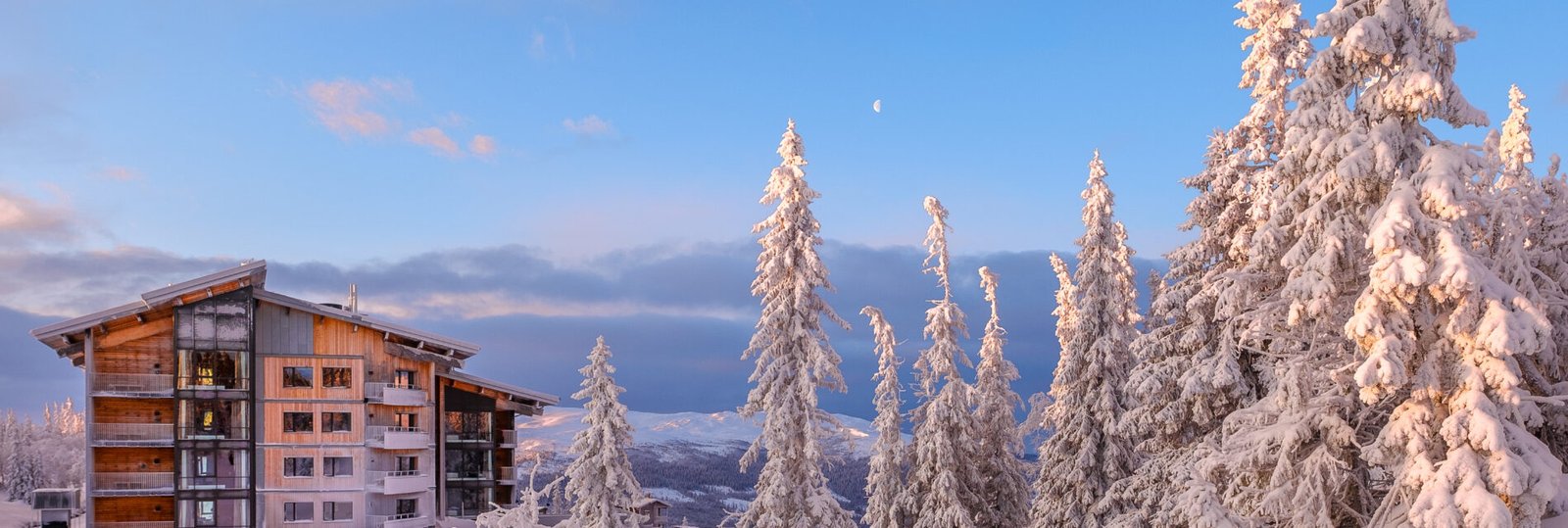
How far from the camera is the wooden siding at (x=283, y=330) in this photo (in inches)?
1796

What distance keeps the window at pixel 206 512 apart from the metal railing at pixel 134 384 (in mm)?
4720

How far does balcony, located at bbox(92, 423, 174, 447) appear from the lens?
1729 inches

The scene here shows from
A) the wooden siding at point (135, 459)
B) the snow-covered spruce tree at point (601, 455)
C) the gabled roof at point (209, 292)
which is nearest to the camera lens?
the snow-covered spruce tree at point (601, 455)

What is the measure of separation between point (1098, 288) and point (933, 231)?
635 cm

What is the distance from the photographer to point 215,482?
4478 centimetres

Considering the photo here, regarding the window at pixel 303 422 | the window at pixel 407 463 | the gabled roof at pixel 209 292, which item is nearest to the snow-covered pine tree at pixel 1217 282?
the gabled roof at pixel 209 292

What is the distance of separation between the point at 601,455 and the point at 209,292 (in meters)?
22.9

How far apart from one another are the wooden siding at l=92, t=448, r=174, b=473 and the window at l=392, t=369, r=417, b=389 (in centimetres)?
906

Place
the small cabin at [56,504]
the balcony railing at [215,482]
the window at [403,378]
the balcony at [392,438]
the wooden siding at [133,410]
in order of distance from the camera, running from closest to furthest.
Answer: the wooden siding at [133,410], the balcony railing at [215,482], the balcony at [392,438], the window at [403,378], the small cabin at [56,504]

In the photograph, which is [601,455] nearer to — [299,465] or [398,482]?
[398,482]

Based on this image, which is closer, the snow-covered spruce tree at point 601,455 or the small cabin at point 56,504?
the snow-covered spruce tree at point 601,455

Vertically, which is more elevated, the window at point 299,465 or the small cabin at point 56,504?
the window at point 299,465

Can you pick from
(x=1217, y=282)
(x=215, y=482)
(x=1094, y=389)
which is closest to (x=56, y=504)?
(x=215, y=482)

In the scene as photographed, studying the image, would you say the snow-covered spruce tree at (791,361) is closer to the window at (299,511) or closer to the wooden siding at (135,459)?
the window at (299,511)
